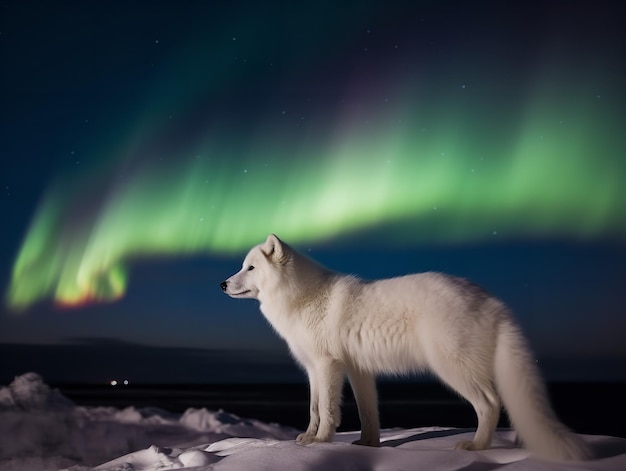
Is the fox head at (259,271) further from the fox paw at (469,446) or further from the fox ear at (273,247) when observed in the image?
the fox paw at (469,446)

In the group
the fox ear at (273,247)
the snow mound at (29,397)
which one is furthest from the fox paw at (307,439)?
the snow mound at (29,397)

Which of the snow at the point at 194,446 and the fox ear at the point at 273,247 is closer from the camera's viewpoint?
the snow at the point at 194,446

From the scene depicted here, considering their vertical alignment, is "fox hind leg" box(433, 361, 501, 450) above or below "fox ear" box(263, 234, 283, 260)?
below

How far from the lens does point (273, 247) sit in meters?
4.55

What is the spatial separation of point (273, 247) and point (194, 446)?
1963 mm

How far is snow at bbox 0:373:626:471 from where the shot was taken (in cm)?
343

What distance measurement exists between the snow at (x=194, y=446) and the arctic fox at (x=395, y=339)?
0.23 metres

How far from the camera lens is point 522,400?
11.7 ft

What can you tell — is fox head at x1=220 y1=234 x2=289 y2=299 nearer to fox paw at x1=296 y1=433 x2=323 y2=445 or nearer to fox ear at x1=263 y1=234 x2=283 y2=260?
fox ear at x1=263 y1=234 x2=283 y2=260

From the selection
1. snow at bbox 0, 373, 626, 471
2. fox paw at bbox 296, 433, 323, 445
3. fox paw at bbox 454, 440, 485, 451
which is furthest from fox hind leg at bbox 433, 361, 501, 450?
fox paw at bbox 296, 433, 323, 445

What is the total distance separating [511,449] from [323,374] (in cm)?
127

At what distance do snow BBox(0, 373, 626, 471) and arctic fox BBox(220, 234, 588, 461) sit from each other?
0.75 ft

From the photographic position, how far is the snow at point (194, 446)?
11.2ft

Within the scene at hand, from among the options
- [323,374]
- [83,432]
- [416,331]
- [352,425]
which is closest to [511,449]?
[416,331]
